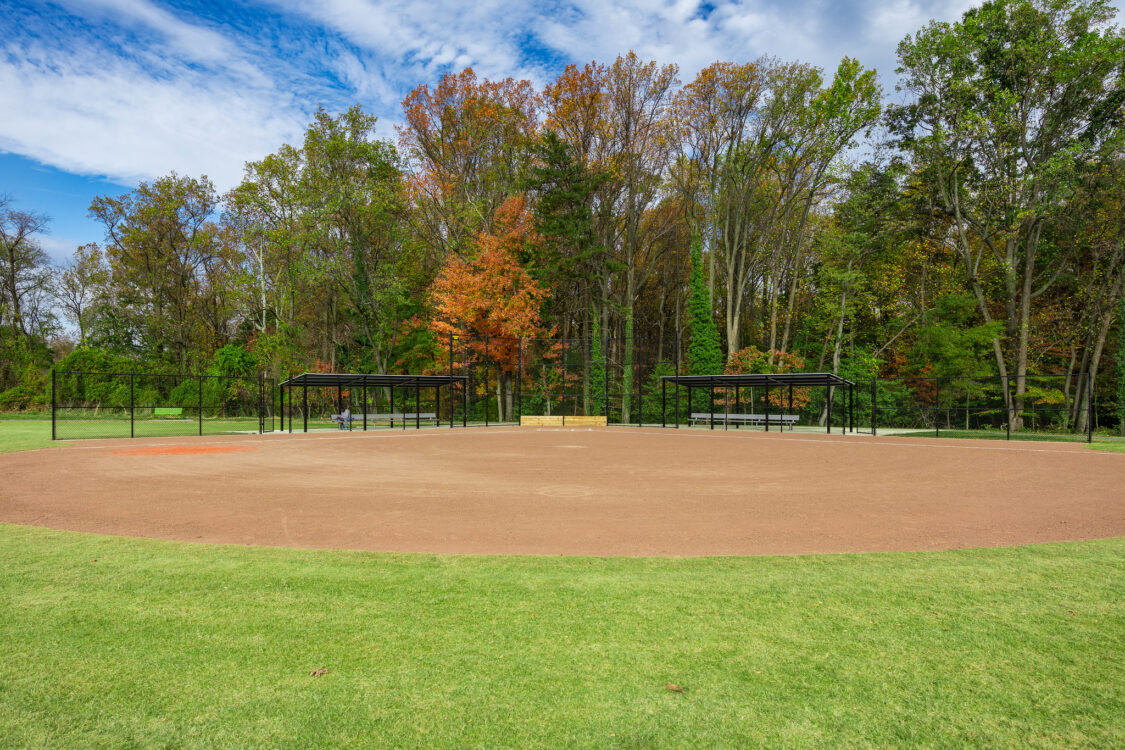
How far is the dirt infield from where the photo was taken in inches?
261

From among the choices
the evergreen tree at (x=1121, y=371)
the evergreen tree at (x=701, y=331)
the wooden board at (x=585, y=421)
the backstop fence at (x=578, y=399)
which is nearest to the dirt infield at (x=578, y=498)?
the evergreen tree at (x=1121, y=371)

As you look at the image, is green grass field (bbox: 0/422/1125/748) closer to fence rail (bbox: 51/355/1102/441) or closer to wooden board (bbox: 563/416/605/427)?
fence rail (bbox: 51/355/1102/441)

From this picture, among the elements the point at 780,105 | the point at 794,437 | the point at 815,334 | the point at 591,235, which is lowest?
the point at 794,437

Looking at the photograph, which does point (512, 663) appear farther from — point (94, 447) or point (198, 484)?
point (94, 447)

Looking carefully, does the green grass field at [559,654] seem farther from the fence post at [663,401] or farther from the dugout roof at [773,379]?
the fence post at [663,401]

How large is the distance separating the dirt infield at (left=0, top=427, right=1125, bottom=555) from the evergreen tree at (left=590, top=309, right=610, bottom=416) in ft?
57.7

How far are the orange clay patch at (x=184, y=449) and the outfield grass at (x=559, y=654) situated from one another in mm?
12097

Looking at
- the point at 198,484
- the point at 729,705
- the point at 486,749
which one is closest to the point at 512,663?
the point at 486,749

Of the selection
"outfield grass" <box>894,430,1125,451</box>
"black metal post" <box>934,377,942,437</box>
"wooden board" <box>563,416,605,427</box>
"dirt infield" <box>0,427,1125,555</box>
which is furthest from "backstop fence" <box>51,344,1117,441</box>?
"dirt infield" <box>0,427,1125,555</box>

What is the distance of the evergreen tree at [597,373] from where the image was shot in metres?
34.6

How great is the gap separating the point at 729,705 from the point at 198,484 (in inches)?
411

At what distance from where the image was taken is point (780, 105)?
3278 cm

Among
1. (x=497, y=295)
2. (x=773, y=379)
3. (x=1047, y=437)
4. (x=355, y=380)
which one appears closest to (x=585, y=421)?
(x=497, y=295)

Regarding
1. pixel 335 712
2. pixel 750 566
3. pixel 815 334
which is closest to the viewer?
→ pixel 335 712
